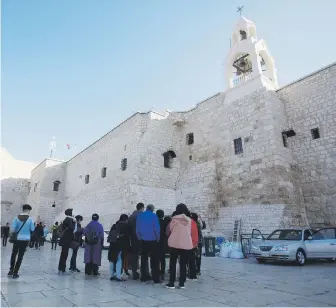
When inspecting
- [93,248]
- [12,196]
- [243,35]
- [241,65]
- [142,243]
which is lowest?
[93,248]

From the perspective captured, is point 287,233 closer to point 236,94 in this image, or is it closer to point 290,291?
point 290,291

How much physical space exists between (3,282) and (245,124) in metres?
12.5

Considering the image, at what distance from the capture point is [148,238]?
15.7 ft

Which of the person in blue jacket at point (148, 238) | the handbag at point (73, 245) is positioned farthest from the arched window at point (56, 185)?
the person in blue jacket at point (148, 238)

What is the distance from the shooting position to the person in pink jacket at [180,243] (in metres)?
4.29

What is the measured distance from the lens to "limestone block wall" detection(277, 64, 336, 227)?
37.3 ft

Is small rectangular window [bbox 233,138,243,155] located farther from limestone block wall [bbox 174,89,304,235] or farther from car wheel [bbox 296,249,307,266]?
car wheel [bbox 296,249,307,266]

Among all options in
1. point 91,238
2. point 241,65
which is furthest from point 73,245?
point 241,65

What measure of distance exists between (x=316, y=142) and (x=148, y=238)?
10.8 m

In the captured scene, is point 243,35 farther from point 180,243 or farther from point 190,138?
point 180,243

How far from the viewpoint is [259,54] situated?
15.5 meters

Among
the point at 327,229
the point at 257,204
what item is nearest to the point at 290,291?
the point at 327,229

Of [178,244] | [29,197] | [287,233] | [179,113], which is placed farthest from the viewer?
[29,197]

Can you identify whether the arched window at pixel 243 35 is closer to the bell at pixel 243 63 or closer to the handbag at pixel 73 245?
the bell at pixel 243 63
